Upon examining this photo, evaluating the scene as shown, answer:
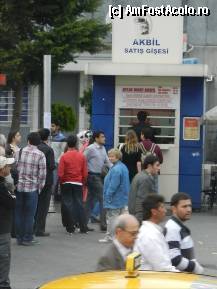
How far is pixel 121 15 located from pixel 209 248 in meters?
7.22

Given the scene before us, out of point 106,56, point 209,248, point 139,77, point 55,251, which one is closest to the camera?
point 55,251

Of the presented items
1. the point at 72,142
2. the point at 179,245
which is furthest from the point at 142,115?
the point at 179,245

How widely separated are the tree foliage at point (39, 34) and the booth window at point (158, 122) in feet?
16.0

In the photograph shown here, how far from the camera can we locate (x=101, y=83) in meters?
19.0

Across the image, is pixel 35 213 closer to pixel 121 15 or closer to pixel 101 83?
pixel 101 83

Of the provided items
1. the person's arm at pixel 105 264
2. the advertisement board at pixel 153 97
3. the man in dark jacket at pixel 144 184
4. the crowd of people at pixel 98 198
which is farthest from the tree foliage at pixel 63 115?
the person's arm at pixel 105 264

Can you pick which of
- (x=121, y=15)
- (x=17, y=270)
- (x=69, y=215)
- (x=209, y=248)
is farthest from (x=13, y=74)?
(x=17, y=270)

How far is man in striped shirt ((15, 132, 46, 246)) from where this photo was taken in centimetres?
1367

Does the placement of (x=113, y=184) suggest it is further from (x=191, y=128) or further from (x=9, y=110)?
(x=9, y=110)

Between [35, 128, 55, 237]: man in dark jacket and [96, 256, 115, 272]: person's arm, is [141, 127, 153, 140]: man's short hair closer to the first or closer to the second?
[35, 128, 55, 237]: man in dark jacket

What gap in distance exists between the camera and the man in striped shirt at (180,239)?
7.43 meters

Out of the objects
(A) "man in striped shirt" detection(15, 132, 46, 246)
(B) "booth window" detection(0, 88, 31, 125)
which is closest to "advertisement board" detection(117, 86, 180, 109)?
(A) "man in striped shirt" detection(15, 132, 46, 246)

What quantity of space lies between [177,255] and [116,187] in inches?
253

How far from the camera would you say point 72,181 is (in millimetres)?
15195
